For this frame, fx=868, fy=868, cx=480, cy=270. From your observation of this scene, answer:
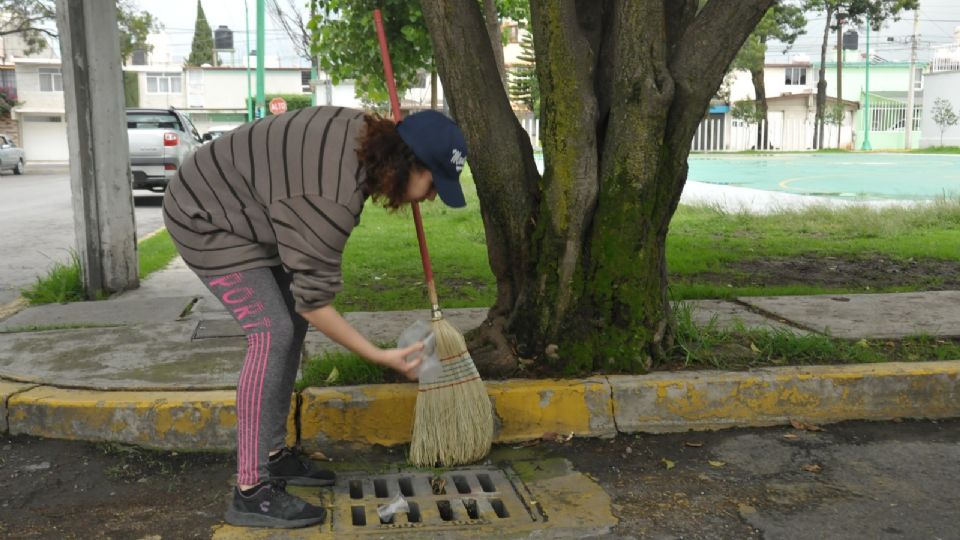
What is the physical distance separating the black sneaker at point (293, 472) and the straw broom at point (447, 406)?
0.38 m

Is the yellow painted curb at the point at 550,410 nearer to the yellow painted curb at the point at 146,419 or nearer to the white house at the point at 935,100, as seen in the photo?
the yellow painted curb at the point at 146,419

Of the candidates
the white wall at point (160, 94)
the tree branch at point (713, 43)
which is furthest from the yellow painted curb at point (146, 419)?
the white wall at point (160, 94)

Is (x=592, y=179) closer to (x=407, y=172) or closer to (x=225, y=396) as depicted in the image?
(x=407, y=172)

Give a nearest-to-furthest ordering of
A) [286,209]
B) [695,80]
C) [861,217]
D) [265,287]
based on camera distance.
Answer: [286,209], [265,287], [695,80], [861,217]

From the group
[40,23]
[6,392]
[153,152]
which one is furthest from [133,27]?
[6,392]

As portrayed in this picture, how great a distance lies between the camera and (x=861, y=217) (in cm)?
1012

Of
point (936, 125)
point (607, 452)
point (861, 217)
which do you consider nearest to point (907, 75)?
point (936, 125)

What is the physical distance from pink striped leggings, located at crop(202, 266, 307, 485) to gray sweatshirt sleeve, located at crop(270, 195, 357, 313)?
9.9 inches

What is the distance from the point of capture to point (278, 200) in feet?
8.50

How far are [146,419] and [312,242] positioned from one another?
1.54m

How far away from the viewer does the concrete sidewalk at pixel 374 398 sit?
3.60m

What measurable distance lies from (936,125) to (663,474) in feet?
159

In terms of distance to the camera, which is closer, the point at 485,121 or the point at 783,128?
the point at 485,121

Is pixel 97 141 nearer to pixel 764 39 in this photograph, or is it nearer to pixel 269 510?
pixel 269 510
